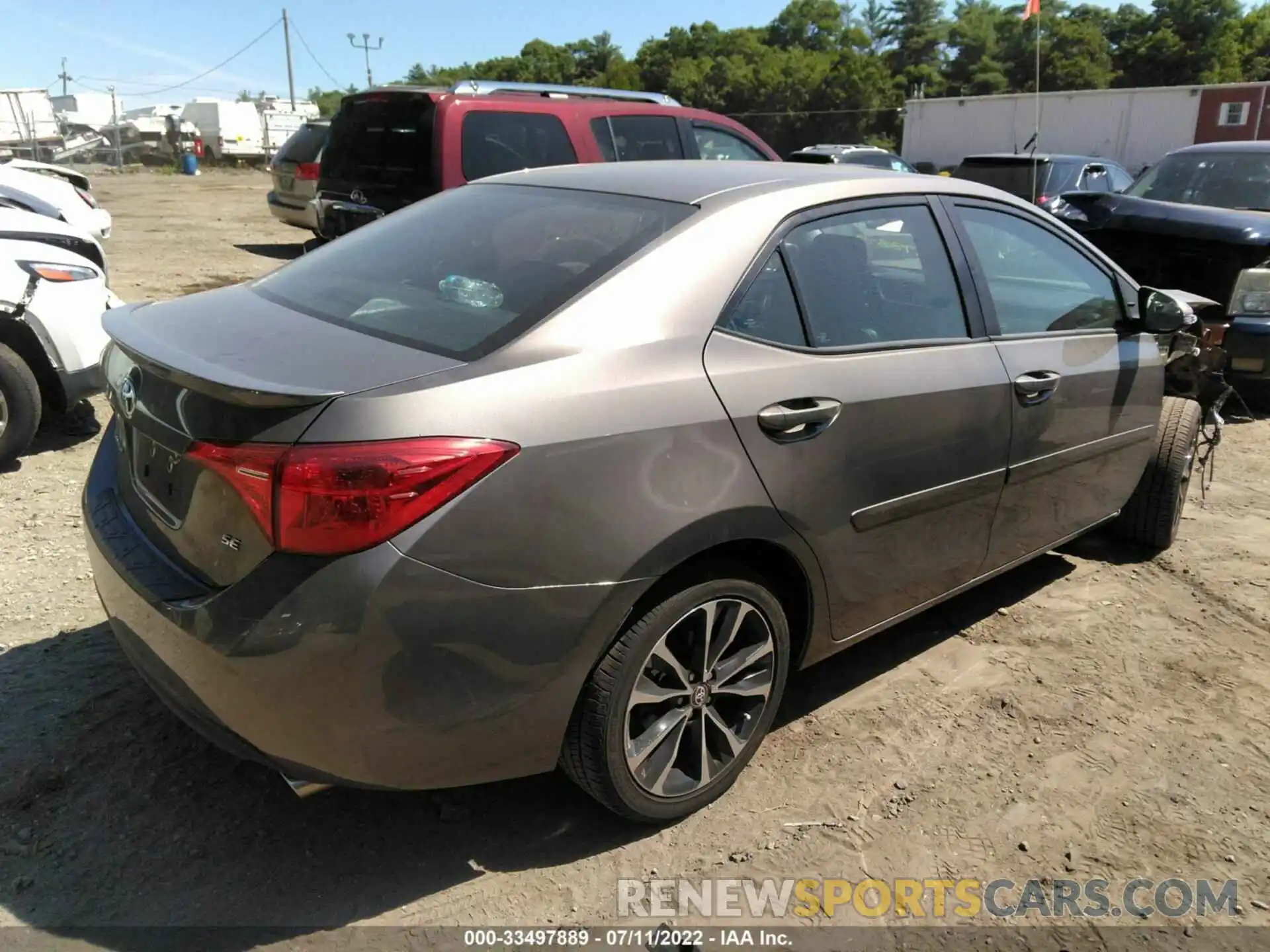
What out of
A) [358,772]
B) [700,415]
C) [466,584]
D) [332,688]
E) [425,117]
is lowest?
[358,772]

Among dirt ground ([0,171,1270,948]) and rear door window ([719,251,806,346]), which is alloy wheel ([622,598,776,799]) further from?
rear door window ([719,251,806,346])

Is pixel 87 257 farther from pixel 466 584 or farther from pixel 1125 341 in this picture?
pixel 1125 341

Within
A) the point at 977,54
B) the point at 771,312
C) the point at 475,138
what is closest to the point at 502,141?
the point at 475,138

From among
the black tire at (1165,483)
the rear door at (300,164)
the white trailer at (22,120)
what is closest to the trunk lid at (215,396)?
the black tire at (1165,483)

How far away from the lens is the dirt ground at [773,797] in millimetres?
2463

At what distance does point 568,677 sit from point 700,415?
0.69 meters

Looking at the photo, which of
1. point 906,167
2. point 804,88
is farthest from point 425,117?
point 804,88

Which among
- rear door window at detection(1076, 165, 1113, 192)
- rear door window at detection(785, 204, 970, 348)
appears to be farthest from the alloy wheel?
rear door window at detection(1076, 165, 1113, 192)

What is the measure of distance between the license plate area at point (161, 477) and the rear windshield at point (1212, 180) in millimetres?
7640

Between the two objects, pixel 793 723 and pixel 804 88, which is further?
pixel 804 88

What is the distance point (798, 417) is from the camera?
262 cm

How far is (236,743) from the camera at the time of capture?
2.24m

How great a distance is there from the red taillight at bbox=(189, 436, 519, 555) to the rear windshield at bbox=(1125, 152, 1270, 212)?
7412mm

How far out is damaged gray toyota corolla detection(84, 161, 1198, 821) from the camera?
2.08m
